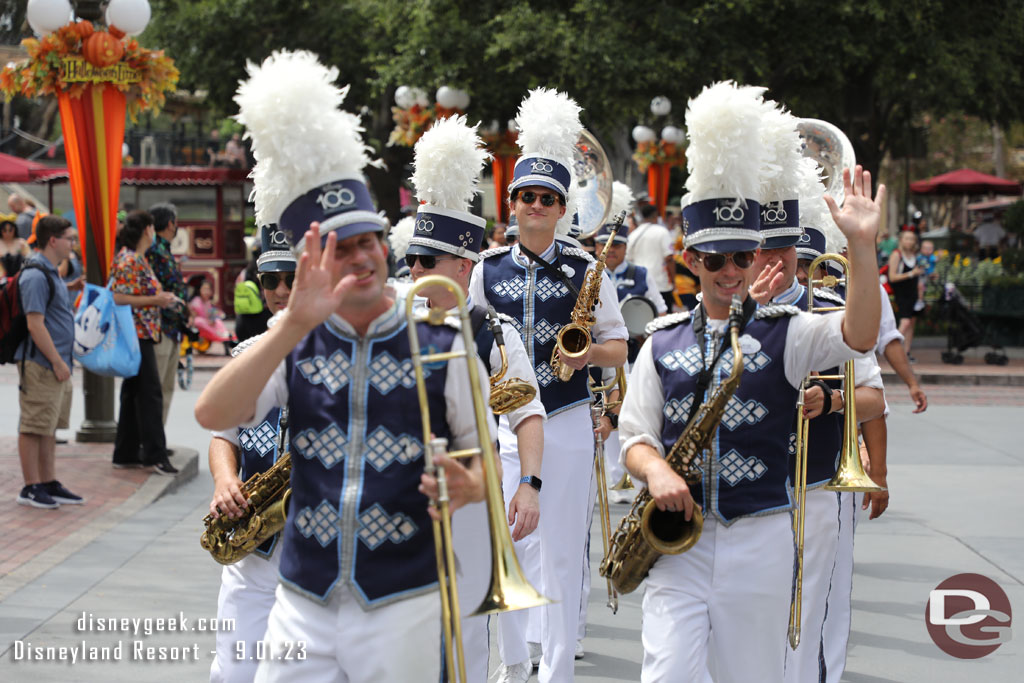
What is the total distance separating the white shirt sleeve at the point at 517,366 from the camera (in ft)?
15.6

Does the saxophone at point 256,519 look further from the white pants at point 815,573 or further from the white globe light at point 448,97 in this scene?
the white globe light at point 448,97

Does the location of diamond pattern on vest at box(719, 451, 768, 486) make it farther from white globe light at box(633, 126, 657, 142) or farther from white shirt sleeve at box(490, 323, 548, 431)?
white globe light at box(633, 126, 657, 142)

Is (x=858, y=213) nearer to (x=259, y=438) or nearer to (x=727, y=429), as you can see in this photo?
(x=727, y=429)

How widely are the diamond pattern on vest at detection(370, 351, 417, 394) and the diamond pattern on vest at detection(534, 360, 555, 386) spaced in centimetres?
275

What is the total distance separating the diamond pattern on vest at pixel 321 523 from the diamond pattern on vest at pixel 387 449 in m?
0.16

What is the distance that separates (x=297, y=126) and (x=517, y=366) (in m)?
1.68

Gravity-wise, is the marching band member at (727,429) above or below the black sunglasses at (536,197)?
below

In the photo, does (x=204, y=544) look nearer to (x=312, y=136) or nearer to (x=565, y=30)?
(x=312, y=136)

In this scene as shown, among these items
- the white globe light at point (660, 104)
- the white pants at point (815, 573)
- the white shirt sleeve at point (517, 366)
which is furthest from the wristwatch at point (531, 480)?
the white globe light at point (660, 104)

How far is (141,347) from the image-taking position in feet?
34.9

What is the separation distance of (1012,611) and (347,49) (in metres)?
24.8

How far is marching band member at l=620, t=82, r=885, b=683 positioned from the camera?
404 cm

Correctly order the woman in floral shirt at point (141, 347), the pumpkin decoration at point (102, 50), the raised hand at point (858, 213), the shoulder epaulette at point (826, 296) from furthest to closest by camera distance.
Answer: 1. the pumpkin decoration at point (102, 50)
2. the woman in floral shirt at point (141, 347)
3. the shoulder epaulette at point (826, 296)
4. the raised hand at point (858, 213)

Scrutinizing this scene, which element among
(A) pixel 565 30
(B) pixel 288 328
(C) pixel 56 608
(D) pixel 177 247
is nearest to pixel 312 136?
(B) pixel 288 328
